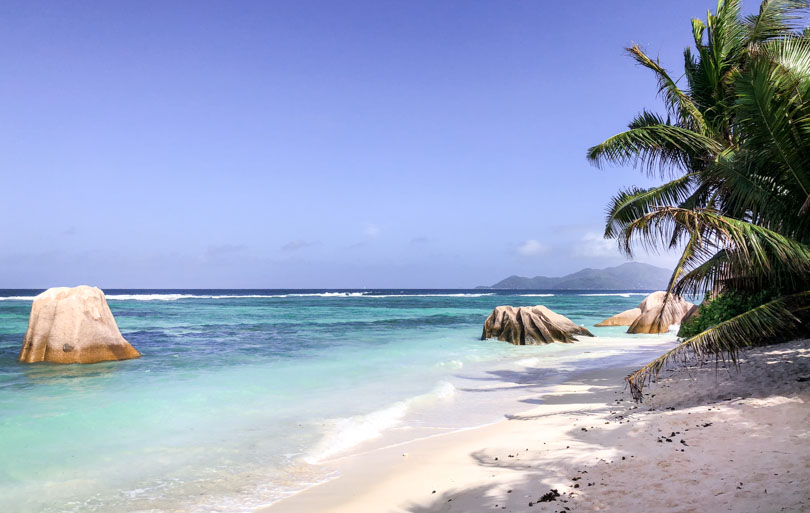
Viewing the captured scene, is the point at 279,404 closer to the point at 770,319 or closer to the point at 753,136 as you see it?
the point at 770,319

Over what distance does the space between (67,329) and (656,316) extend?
86.3 ft

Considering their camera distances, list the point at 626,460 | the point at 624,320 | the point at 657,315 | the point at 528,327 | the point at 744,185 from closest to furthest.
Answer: the point at 626,460
the point at 744,185
the point at 528,327
the point at 657,315
the point at 624,320

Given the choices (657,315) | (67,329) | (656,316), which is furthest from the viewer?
(656,316)

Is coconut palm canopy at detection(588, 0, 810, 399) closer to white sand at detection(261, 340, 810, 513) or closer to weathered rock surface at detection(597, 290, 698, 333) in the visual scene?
white sand at detection(261, 340, 810, 513)

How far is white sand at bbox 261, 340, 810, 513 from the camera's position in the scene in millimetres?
4066

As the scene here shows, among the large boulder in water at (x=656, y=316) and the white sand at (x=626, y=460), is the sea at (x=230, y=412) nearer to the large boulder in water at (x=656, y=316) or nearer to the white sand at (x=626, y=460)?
the white sand at (x=626, y=460)

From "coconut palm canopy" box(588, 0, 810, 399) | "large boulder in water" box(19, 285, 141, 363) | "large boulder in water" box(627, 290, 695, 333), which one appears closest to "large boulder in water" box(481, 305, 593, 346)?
"large boulder in water" box(627, 290, 695, 333)

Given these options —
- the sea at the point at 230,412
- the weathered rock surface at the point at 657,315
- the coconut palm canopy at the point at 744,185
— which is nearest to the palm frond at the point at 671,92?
the coconut palm canopy at the point at 744,185

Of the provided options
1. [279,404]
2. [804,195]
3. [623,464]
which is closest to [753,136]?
[804,195]

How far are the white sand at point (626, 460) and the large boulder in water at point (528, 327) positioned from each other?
38.9 ft

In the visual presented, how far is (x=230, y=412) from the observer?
9148 millimetres

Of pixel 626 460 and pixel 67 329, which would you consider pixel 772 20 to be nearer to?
pixel 626 460

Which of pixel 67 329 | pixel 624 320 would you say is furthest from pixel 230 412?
pixel 624 320

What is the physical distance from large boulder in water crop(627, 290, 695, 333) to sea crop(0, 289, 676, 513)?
7495 millimetres
